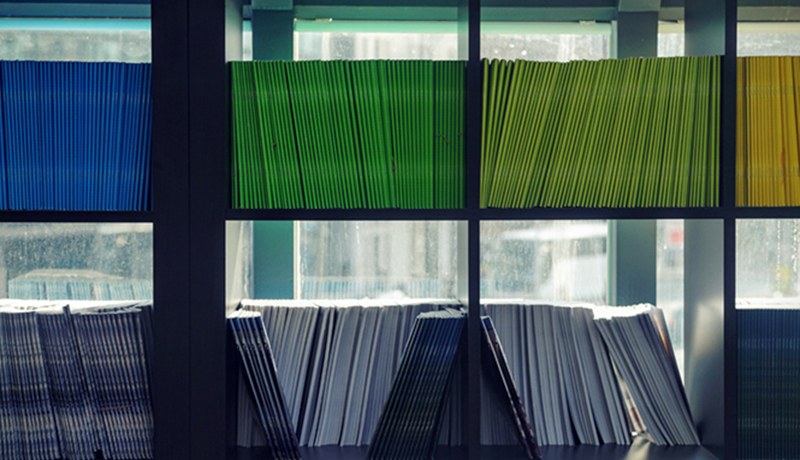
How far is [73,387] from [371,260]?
0.83 meters

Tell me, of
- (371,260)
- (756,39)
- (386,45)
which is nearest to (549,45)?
(386,45)

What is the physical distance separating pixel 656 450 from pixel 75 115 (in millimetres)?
1626

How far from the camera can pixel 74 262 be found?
166 centimetres

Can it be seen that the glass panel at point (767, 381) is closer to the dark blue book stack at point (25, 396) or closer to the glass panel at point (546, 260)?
the glass panel at point (546, 260)

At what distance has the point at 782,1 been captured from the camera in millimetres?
1634

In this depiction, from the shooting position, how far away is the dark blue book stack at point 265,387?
4.28 feet

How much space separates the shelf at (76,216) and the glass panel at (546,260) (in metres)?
0.96

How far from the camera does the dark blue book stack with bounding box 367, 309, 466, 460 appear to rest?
1314 mm

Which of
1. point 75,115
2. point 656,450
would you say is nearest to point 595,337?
point 656,450

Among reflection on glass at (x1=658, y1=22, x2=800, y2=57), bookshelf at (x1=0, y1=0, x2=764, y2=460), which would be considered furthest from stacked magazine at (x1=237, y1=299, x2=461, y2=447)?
reflection on glass at (x1=658, y1=22, x2=800, y2=57)

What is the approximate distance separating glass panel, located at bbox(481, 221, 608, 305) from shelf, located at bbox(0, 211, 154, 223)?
957 mm

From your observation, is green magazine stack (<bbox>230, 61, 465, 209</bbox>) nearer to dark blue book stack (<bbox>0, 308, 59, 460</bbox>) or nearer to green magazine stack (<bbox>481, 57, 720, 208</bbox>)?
green magazine stack (<bbox>481, 57, 720, 208</bbox>)

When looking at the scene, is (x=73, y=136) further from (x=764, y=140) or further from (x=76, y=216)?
(x=764, y=140)

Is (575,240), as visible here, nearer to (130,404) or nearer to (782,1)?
(782,1)
